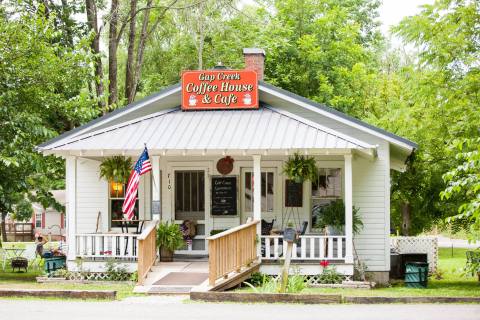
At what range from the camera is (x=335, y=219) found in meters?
19.6

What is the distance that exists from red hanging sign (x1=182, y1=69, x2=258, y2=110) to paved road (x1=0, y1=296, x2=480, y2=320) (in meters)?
7.68

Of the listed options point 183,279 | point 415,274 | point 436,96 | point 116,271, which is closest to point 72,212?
point 116,271

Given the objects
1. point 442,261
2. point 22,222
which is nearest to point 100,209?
point 442,261

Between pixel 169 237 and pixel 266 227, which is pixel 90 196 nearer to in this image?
pixel 169 237

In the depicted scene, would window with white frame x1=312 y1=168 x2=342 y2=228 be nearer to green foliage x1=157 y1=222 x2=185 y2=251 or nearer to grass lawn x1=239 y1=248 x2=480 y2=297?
grass lawn x1=239 y1=248 x2=480 y2=297

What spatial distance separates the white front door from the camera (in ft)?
72.0

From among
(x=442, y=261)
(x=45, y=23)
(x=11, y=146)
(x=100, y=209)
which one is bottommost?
(x=442, y=261)

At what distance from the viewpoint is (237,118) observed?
20953 mm

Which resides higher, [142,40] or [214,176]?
[142,40]

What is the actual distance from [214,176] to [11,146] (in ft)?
17.3

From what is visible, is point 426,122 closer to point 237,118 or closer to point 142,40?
point 237,118

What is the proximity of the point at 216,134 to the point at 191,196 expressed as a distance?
2816 millimetres

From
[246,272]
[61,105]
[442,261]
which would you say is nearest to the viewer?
[246,272]

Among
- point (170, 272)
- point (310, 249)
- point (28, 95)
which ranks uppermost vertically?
point (28, 95)
